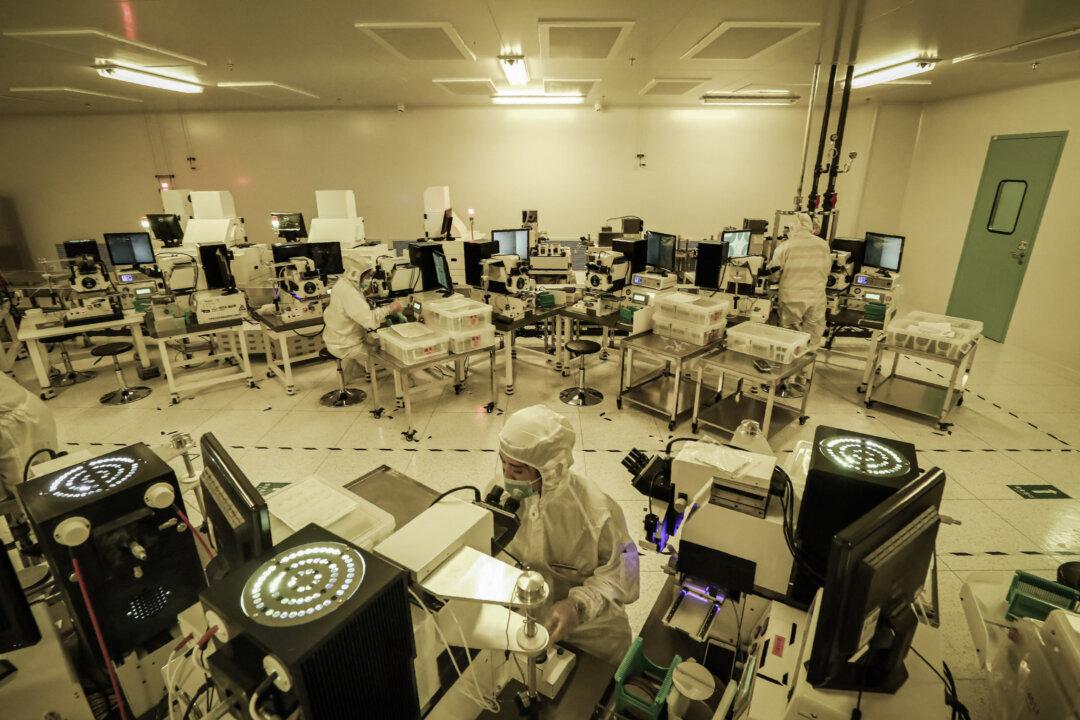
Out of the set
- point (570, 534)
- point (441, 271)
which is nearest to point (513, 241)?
point (441, 271)

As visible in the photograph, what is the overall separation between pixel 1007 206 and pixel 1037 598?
22.1ft

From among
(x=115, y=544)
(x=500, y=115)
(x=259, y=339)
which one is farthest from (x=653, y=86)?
(x=115, y=544)

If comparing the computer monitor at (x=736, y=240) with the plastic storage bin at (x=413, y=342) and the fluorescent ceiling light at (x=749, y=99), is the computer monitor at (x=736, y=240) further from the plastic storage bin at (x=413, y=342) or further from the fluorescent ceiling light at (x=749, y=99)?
the plastic storage bin at (x=413, y=342)

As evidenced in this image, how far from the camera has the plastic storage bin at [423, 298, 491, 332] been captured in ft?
14.3

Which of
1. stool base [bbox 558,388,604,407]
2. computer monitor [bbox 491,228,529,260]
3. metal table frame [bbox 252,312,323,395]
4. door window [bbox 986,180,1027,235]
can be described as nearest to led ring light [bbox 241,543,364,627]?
stool base [bbox 558,388,604,407]

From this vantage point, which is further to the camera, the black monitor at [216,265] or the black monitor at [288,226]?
the black monitor at [288,226]

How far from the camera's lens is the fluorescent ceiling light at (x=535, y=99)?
26.1ft

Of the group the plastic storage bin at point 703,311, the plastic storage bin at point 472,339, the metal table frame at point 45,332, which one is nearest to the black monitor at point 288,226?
the metal table frame at point 45,332

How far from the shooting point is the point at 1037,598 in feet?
6.44

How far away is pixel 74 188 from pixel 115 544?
478 inches

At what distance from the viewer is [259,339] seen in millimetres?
6117

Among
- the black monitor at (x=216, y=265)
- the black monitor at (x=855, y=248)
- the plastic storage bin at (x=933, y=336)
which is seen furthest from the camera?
the black monitor at (x=855, y=248)

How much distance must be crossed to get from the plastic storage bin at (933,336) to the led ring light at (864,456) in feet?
12.4

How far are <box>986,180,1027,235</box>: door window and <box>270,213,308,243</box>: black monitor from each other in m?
9.58
